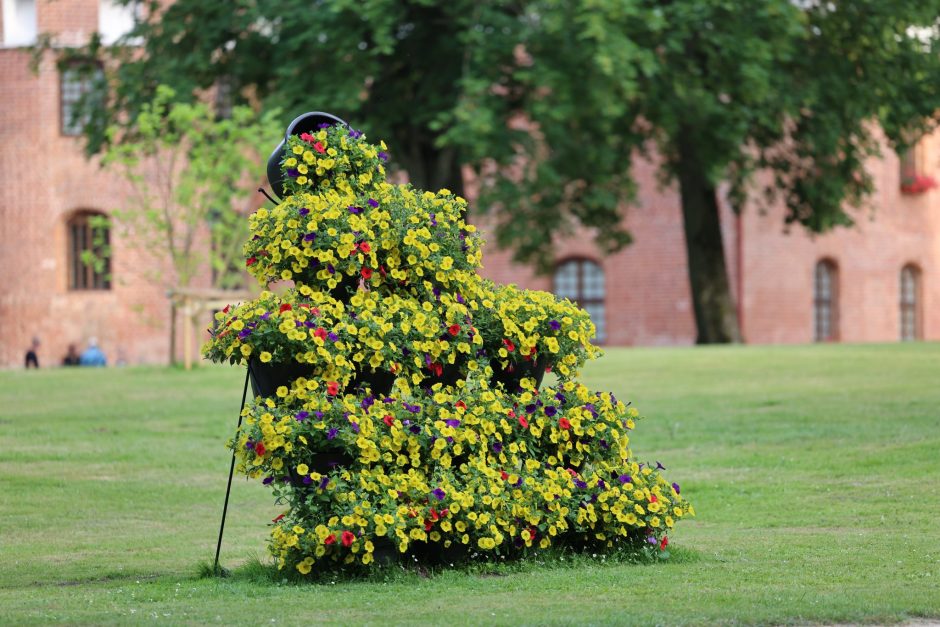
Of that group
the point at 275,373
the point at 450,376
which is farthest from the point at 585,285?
the point at 275,373

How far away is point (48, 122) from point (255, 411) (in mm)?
34465

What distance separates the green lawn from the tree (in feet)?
19.6

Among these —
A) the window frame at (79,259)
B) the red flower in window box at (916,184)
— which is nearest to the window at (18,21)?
the window frame at (79,259)

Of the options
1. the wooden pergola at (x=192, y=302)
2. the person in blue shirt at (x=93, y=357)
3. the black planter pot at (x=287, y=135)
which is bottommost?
the person in blue shirt at (x=93, y=357)

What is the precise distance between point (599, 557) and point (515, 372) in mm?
1026

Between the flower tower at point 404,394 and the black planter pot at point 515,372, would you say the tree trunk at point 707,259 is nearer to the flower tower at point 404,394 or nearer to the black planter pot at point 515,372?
the flower tower at point 404,394

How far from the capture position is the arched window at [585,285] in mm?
41000

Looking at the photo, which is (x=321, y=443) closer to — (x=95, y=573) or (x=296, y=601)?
(x=296, y=601)

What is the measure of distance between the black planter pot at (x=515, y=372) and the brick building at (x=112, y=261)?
3089cm

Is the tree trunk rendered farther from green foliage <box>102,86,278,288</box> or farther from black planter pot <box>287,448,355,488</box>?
black planter pot <box>287,448,355,488</box>

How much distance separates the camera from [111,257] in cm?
4100

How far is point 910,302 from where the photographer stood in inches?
1791

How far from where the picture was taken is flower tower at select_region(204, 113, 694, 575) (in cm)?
750

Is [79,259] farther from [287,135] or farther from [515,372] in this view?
[515,372]
